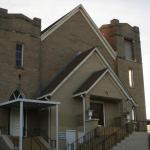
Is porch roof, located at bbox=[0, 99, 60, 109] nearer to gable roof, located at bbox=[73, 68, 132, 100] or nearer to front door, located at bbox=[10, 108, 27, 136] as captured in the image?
front door, located at bbox=[10, 108, 27, 136]

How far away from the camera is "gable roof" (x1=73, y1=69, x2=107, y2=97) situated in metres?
26.8

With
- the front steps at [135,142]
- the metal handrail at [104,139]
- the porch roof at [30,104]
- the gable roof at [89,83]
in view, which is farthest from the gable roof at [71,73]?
the front steps at [135,142]

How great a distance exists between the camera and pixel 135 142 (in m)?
25.3

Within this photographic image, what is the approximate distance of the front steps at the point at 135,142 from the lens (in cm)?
2428

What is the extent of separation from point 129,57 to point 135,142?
11.0m

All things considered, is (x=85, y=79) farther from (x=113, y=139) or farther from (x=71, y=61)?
(x=113, y=139)

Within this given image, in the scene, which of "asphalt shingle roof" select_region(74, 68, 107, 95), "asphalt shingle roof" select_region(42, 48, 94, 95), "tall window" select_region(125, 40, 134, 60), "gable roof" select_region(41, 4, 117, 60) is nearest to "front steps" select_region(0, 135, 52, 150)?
"asphalt shingle roof" select_region(42, 48, 94, 95)

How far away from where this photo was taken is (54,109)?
85.1 ft

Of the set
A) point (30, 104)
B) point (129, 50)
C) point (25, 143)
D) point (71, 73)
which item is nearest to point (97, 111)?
point (71, 73)

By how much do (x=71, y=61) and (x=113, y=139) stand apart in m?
8.24

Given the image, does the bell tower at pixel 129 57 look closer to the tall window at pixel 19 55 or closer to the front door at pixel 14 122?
the tall window at pixel 19 55

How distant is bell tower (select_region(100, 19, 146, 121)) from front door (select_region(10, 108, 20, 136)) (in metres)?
10.2

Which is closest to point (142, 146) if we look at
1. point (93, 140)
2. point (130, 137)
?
point (130, 137)

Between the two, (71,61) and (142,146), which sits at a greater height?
(71,61)
